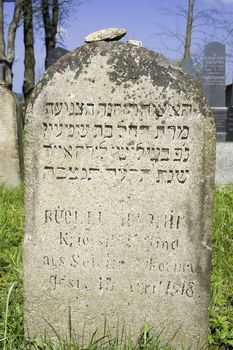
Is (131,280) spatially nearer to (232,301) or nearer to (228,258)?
(232,301)

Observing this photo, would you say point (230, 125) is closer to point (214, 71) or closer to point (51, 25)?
point (214, 71)

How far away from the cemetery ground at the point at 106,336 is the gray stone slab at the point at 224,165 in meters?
3.12

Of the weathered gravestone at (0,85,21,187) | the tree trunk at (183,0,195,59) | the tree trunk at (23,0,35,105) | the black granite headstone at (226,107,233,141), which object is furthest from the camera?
the tree trunk at (23,0,35,105)

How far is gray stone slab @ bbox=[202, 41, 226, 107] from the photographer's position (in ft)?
39.8

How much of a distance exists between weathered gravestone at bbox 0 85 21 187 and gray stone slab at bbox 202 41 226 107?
6089 millimetres

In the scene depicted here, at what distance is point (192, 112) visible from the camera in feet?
8.36

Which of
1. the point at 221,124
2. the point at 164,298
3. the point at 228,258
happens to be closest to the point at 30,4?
the point at 221,124

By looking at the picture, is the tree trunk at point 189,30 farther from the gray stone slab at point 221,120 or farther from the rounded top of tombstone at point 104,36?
the rounded top of tombstone at point 104,36

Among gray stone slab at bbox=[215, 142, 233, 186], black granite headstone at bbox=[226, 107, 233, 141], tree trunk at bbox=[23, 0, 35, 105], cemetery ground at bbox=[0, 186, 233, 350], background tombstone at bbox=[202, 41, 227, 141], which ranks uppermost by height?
tree trunk at bbox=[23, 0, 35, 105]

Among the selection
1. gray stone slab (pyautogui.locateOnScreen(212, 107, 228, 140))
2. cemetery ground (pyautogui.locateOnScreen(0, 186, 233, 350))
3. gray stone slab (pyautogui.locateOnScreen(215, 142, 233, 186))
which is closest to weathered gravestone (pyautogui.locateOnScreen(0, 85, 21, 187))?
cemetery ground (pyautogui.locateOnScreen(0, 186, 233, 350))

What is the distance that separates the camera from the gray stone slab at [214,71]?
1212cm

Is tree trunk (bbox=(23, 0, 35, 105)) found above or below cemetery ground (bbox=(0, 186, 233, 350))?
above

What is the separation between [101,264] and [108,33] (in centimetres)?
111

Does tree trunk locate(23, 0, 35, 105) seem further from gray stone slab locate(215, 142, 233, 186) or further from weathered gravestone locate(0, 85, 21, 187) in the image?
weathered gravestone locate(0, 85, 21, 187)
